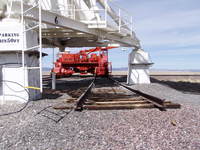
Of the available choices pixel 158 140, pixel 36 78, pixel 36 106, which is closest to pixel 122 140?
pixel 158 140

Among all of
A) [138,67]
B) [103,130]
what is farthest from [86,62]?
[103,130]

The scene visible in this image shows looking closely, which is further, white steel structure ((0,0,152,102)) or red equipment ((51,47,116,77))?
red equipment ((51,47,116,77))

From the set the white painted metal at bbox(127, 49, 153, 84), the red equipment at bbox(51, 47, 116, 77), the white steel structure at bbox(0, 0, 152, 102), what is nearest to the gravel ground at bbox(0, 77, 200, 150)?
the white steel structure at bbox(0, 0, 152, 102)

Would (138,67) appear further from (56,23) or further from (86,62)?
(56,23)

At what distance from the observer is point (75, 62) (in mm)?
18453

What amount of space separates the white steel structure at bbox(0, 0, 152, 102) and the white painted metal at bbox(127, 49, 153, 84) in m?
0.89

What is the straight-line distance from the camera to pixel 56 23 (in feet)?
24.9

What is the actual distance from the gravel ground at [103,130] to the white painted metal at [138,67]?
30.8 ft

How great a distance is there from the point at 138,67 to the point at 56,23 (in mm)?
8811

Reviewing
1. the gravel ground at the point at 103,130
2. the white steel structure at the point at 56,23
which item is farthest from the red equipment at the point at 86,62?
the gravel ground at the point at 103,130

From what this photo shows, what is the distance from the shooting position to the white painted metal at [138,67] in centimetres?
1448

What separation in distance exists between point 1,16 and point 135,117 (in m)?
5.74

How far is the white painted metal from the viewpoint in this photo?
14.5 meters

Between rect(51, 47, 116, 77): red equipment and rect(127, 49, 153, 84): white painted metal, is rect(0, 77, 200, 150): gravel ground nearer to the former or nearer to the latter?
rect(127, 49, 153, 84): white painted metal
